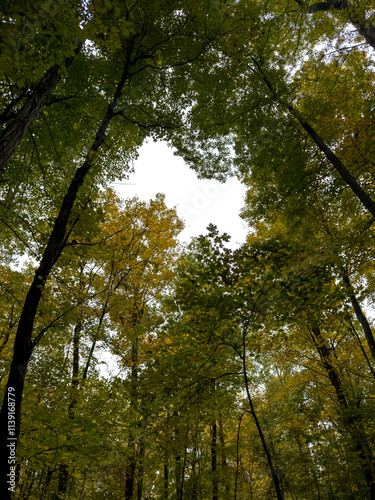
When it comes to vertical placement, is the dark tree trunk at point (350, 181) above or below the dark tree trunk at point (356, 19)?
below

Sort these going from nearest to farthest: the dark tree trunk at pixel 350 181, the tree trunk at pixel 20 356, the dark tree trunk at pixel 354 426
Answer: the tree trunk at pixel 20 356 → the dark tree trunk at pixel 350 181 → the dark tree trunk at pixel 354 426

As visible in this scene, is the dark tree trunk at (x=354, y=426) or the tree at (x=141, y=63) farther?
the dark tree trunk at (x=354, y=426)

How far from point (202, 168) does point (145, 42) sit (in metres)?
3.34

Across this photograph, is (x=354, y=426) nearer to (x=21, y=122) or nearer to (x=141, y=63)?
(x=21, y=122)

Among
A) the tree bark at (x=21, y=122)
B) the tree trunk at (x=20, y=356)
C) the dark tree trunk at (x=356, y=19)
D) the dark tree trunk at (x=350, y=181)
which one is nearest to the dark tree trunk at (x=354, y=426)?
the dark tree trunk at (x=350, y=181)

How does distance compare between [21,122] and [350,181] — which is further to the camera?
[350,181]

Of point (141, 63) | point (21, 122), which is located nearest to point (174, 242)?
point (141, 63)

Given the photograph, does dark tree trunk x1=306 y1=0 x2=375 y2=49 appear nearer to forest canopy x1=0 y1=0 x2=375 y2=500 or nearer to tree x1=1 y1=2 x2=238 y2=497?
forest canopy x1=0 y1=0 x2=375 y2=500

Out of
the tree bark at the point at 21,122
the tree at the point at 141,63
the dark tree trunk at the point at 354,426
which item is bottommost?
the dark tree trunk at the point at 354,426

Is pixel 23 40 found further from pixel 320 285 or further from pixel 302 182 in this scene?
pixel 302 182

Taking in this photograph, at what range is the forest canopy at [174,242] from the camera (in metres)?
3.07

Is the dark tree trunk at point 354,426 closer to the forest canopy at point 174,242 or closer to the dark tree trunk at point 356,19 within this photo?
the forest canopy at point 174,242

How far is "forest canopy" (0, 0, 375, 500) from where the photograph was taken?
10.1ft

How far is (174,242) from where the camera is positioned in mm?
9094
